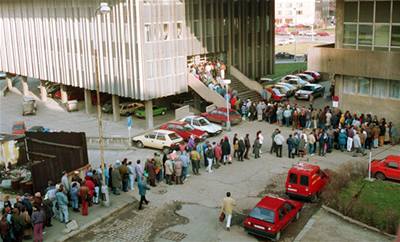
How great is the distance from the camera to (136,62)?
35.0 metres

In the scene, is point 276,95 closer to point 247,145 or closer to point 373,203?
point 247,145

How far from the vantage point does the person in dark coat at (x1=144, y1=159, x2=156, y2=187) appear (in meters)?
23.0

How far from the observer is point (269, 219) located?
1767 cm

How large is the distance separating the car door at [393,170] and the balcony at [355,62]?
29.0ft

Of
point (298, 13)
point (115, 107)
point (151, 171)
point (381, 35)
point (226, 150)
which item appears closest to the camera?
point (151, 171)

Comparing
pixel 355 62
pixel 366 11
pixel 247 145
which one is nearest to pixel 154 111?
pixel 247 145

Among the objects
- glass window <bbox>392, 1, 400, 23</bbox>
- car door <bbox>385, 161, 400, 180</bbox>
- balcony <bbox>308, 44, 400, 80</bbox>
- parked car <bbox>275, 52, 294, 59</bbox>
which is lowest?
car door <bbox>385, 161, 400, 180</bbox>

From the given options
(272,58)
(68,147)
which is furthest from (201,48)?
(68,147)

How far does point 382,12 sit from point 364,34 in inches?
70.8

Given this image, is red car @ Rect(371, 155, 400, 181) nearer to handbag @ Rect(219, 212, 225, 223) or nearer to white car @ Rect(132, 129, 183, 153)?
handbag @ Rect(219, 212, 225, 223)

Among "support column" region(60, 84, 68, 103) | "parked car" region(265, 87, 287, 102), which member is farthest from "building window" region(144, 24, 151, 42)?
"support column" region(60, 84, 68, 103)

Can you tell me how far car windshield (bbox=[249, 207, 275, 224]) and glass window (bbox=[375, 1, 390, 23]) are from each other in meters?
18.3

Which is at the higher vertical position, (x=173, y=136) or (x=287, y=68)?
(x=287, y=68)

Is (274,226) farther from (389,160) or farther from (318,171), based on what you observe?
(389,160)
